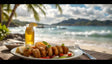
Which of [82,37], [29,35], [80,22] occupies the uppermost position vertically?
[80,22]

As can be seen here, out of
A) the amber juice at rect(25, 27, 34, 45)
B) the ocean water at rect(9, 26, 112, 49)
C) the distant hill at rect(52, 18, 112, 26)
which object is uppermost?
the distant hill at rect(52, 18, 112, 26)

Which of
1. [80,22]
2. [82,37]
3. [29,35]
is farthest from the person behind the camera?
[80,22]

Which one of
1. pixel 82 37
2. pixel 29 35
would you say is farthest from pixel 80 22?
pixel 29 35

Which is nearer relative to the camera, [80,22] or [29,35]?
[29,35]

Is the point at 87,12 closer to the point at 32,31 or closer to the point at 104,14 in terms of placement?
the point at 104,14

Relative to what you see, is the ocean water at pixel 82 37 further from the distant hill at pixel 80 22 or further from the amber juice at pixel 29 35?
the amber juice at pixel 29 35

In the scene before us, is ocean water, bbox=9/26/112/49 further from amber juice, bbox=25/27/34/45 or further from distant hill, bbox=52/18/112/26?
amber juice, bbox=25/27/34/45

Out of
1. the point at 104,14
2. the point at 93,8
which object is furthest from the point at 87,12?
the point at 104,14

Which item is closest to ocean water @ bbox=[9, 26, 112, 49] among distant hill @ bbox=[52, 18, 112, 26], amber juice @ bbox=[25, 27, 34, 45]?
distant hill @ bbox=[52, 18, 112, 26]

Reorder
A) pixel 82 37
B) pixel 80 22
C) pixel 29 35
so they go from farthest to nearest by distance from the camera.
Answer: pixel 80 22 < pixel 82 37 < pixel 29 35

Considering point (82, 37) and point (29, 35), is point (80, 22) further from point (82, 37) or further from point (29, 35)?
point (29, 35)
